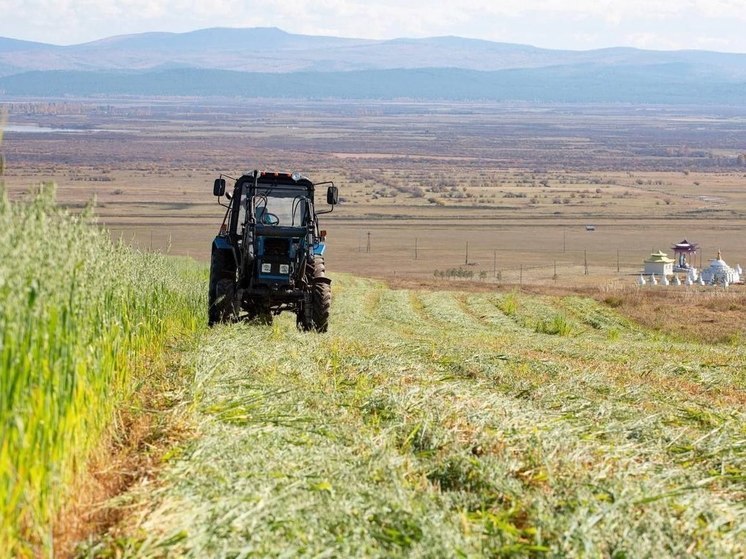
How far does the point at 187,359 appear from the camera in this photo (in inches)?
410

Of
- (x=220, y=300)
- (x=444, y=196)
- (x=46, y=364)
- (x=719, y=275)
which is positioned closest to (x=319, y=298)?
(x=220, y=300)

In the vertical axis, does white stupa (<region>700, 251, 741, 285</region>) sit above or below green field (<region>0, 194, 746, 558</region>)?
below

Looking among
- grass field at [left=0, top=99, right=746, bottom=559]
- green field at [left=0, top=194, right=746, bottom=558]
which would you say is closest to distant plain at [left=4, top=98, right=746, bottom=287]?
grass field at [left=0, top=99, right=746, bottom=559]

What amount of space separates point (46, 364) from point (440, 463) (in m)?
2.39

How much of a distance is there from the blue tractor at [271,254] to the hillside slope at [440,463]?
17.0ft

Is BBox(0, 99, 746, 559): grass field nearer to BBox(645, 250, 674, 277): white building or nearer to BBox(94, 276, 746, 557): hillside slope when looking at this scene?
BBox(94, 276, 746, 557): hillside slope

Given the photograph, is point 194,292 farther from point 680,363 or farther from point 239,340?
point 680,363

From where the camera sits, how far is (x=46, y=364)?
5.69 metres

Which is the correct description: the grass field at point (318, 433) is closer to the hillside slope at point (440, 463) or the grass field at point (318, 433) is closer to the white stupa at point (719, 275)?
the hillside slope at point (440, 463)

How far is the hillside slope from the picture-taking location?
219 inches

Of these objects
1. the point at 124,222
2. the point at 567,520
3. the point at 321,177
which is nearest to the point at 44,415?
the point at 567,520

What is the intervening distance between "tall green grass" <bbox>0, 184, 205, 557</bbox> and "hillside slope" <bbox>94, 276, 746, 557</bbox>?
42cm

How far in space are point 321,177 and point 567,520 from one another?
11128cm

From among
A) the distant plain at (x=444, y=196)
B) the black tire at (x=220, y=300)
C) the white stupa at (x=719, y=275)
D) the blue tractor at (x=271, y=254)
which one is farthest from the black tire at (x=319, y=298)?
the white stupa at (x=719, y=275)
